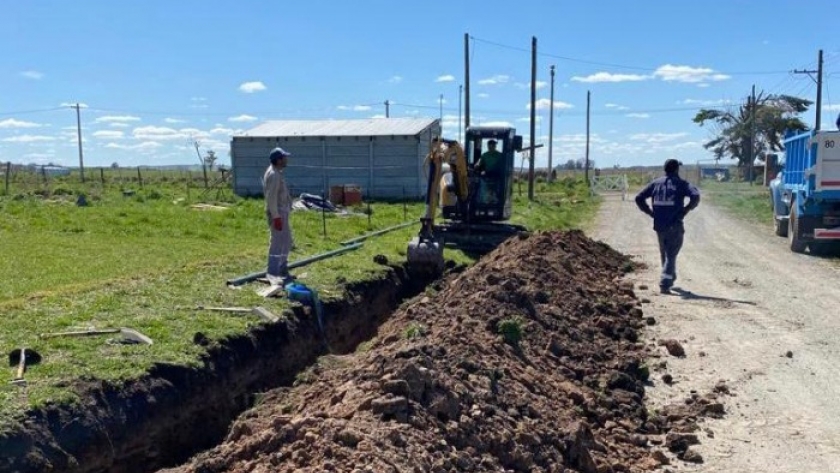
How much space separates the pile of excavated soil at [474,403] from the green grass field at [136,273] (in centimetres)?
132

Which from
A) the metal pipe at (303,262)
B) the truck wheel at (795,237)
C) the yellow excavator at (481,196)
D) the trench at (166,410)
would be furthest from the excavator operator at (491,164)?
the trench at (166,410)

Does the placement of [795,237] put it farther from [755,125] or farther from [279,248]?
[755,125]

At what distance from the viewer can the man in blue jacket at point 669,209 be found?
37.0 ft

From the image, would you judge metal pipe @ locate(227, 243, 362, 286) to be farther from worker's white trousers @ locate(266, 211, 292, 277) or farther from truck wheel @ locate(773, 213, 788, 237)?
truck wheel @ locate(773, 213, 788, 237)

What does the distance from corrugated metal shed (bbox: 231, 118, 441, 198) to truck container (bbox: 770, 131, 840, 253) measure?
55.3 ft

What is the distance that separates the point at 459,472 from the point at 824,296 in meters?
8.43

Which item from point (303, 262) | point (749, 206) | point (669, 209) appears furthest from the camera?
point (749, 206)

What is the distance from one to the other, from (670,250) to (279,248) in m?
5.48

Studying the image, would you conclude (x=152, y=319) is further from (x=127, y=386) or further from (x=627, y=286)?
→ (x=627, y=286)

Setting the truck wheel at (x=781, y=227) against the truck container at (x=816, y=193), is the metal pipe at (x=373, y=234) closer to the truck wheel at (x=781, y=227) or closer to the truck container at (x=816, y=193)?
the truck container at (x=816, y=193)

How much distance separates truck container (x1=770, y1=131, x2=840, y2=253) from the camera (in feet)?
50.4

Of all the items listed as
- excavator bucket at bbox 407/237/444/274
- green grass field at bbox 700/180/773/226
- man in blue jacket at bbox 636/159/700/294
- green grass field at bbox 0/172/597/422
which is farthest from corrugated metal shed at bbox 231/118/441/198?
man in blue jacket at bbox 636/159/700/294

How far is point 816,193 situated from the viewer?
1559 centimetres

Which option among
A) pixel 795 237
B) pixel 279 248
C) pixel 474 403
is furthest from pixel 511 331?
pixel 795 237
